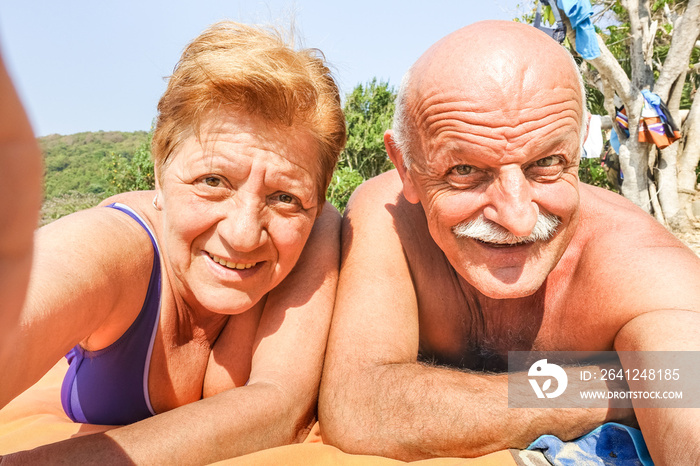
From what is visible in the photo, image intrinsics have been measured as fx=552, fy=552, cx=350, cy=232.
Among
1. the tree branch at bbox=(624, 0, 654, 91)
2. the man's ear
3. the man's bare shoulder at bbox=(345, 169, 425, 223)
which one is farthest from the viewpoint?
the tree branch at bbox=(624, 0, 654, 91)

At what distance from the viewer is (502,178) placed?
2199 millimetres

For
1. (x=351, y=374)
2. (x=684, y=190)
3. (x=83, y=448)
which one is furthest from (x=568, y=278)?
(x=684, y=190)

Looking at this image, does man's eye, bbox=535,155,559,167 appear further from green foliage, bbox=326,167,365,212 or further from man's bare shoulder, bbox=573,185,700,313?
green foliage, bbox=326,167,365,212

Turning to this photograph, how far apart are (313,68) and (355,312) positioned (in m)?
1.08

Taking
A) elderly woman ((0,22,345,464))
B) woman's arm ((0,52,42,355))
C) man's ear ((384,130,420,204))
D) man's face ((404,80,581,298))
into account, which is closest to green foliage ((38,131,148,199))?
man's ear ((384,130,420,204))

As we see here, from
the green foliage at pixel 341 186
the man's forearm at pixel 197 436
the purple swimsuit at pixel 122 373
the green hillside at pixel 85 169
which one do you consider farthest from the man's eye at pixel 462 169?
the green hillside at pixel 85 169

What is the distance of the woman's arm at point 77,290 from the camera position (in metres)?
1.55

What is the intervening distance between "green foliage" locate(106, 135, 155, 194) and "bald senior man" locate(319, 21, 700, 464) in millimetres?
7660

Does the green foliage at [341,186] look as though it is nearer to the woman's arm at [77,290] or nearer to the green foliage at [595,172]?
the woman's arm at [77,290]

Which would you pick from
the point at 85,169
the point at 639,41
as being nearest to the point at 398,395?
the point at 639,41

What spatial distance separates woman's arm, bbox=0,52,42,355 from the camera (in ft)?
1.69

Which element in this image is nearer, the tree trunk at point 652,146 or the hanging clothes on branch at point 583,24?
the hanging clothes on branch at point 583,24

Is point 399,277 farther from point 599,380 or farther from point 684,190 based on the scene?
point 684,190

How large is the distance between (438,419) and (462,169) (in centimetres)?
102
